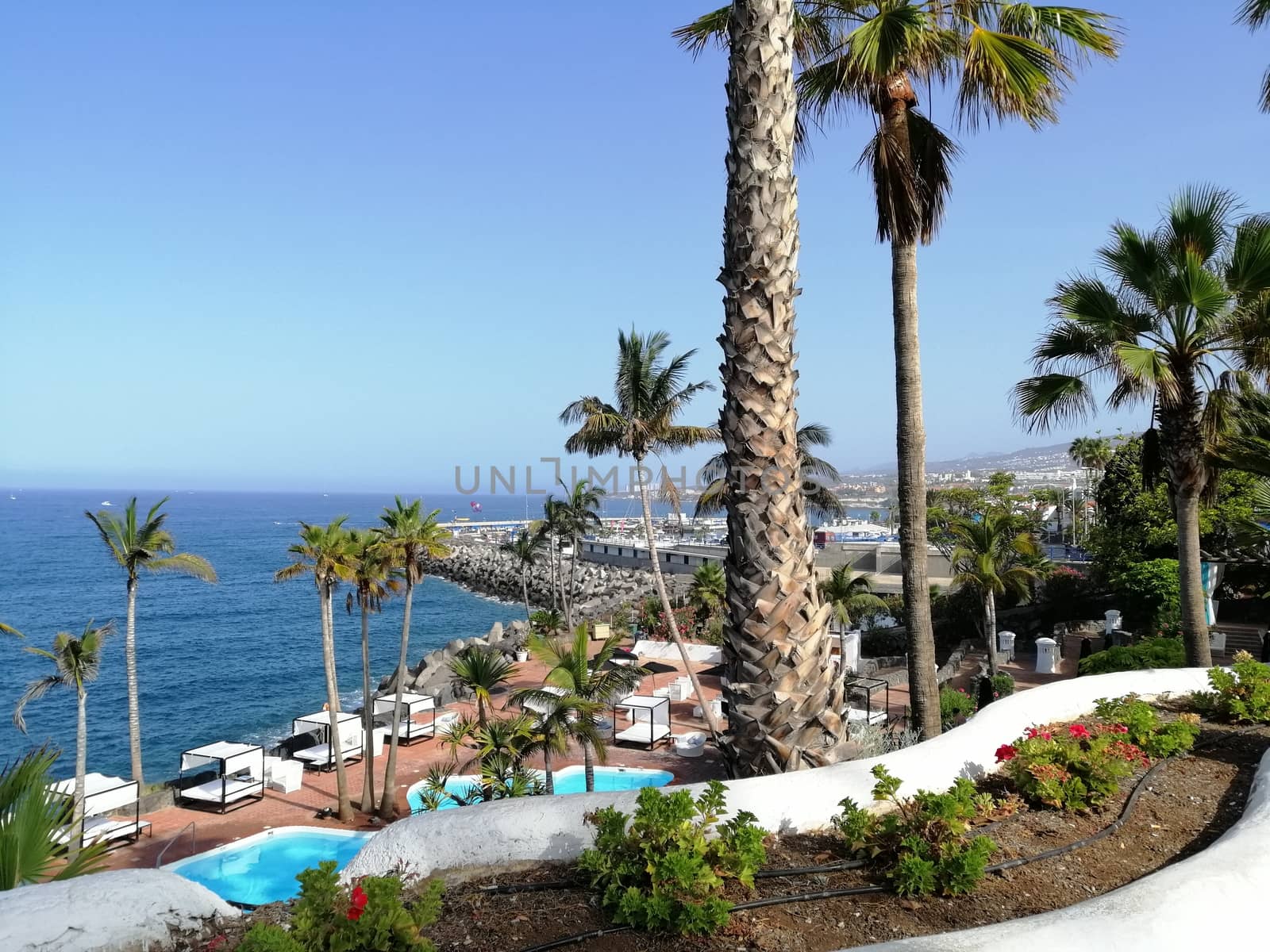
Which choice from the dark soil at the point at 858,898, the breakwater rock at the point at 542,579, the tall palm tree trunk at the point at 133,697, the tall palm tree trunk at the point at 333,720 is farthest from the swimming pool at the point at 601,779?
the breakwater rock at the point at 542,579

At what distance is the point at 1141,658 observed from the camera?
1349 cm

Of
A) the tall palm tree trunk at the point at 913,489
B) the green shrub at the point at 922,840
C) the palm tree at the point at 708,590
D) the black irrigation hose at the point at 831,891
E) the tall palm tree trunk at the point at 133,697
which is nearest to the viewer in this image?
the black irrigation hose at the point at 831,891

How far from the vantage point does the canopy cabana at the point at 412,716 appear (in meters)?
21.9

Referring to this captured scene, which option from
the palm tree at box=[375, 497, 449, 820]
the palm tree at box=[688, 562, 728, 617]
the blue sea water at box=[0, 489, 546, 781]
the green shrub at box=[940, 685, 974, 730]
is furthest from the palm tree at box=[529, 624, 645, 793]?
the palm tree at box=[688, 562, 728, 617]

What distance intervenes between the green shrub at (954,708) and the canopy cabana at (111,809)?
1575cm

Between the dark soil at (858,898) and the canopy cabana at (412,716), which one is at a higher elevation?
the dark soil at (858,898)

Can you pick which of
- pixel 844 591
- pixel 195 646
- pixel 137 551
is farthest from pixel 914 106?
pixel 195 646

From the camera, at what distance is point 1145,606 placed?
2250cm

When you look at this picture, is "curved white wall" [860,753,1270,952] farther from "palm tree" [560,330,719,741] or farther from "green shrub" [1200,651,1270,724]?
"palm tree" [560,330,719,741]

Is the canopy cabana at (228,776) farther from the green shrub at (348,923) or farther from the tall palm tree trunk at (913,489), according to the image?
the green shrub at (348,923)

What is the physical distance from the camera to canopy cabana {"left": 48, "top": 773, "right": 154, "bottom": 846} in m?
15.0

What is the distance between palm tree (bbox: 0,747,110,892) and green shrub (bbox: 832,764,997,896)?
13.3ft

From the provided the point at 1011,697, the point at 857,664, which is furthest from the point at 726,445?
the point at 857,664

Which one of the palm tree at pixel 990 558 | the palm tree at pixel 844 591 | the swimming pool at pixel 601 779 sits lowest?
the swimming pool at pixel 601 779
